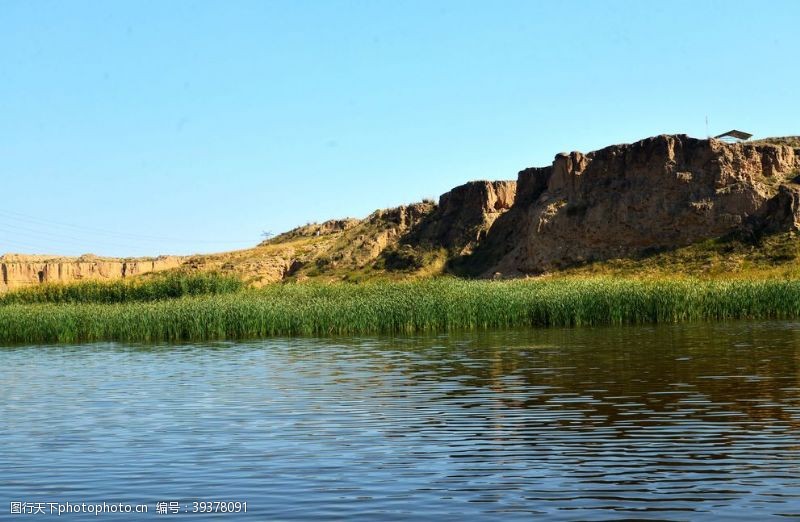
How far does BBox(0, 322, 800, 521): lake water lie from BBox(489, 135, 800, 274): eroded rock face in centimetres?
4893

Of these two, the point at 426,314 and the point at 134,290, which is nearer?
the point at 426,314

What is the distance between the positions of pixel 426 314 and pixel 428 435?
86.6 feet

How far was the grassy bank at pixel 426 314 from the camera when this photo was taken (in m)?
41.2

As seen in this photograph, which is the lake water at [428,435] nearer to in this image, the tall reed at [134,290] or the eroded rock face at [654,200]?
the tall reed at [134,290]

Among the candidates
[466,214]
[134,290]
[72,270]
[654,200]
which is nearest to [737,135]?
[654,200]

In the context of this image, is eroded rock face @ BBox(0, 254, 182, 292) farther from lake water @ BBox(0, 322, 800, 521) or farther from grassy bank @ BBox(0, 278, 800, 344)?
lake water @ BBox(0, 322, 800, 521)

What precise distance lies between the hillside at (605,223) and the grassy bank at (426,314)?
85.0 ft

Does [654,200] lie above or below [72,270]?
above

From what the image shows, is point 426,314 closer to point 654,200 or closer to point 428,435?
point 428,435

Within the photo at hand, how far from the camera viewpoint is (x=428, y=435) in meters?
15.3

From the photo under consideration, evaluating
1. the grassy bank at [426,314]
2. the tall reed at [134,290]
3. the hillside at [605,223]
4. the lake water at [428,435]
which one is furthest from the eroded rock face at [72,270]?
the lake water at [428,435]

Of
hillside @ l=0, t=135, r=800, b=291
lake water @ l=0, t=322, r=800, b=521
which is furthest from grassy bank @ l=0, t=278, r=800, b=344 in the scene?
hillside @ l=0, t=135, r=800, b=291

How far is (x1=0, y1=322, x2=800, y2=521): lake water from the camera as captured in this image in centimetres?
1095

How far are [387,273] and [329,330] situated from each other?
2022 inches
